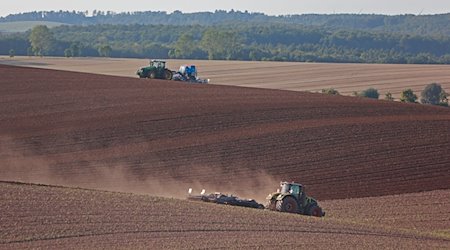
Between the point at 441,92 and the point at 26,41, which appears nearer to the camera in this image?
the point at 441,92

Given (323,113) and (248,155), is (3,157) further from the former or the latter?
(323,113)

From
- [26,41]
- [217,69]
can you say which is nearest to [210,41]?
[26,41]

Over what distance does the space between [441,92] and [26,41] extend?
278ft

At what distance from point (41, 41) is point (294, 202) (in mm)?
116074

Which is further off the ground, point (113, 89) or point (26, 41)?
point (113, 89)

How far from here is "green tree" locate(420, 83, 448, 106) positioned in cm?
7856

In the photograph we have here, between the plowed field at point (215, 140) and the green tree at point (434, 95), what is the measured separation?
86.2 feet

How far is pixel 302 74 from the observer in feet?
356

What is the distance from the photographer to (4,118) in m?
44.6

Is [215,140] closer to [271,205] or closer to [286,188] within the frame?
[271,205]

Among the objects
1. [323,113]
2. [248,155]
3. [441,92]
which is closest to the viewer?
[248,155]

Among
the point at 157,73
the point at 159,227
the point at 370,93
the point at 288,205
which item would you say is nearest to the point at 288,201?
the point at 288,205

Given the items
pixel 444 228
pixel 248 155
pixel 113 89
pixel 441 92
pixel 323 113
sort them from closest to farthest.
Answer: pixel 444 228 → pixel 248 155 → pixel 323 113 → pixel 113 89 → pixel 441 92

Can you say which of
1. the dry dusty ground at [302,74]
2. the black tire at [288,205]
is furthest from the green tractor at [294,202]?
the dry dusty ground at [302,74]
